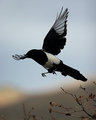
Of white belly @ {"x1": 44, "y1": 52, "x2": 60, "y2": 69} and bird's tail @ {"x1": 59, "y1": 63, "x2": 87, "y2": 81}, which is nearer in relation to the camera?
white belly @ {"x1": 44, "y1": 52, "x2": 60, "y2": 69}

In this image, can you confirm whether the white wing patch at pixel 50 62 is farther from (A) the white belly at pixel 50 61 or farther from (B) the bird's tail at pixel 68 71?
(B) the bird's tail at pixel 68 71

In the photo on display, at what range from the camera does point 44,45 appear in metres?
8.12

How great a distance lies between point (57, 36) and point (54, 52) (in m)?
0.48

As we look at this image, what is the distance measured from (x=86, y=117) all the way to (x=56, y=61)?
3.76 ft

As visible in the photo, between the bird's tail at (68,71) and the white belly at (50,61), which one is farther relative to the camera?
the bird's tail at (68,71)

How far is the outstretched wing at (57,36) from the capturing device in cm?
809

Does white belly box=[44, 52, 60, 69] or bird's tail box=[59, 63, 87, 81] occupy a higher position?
white belly box=[44, 52, 60, 69]

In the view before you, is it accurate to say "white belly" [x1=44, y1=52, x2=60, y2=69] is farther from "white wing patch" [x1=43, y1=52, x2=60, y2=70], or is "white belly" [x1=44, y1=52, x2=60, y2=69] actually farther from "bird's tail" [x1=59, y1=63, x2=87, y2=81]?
"bird's tail" [x1=59, y1=63, x2=87, y2=81]

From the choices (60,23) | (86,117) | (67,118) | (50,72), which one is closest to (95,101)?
(86,117)

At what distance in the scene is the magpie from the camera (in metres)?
7.43

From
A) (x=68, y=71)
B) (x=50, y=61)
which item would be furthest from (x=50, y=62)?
(x=68, y=71)

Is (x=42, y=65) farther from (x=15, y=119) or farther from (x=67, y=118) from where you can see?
(x=15, y=119)

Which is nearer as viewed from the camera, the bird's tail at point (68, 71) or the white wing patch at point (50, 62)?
the white wing patch at point (50, 62)

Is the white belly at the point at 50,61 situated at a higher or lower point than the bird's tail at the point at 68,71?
higher
